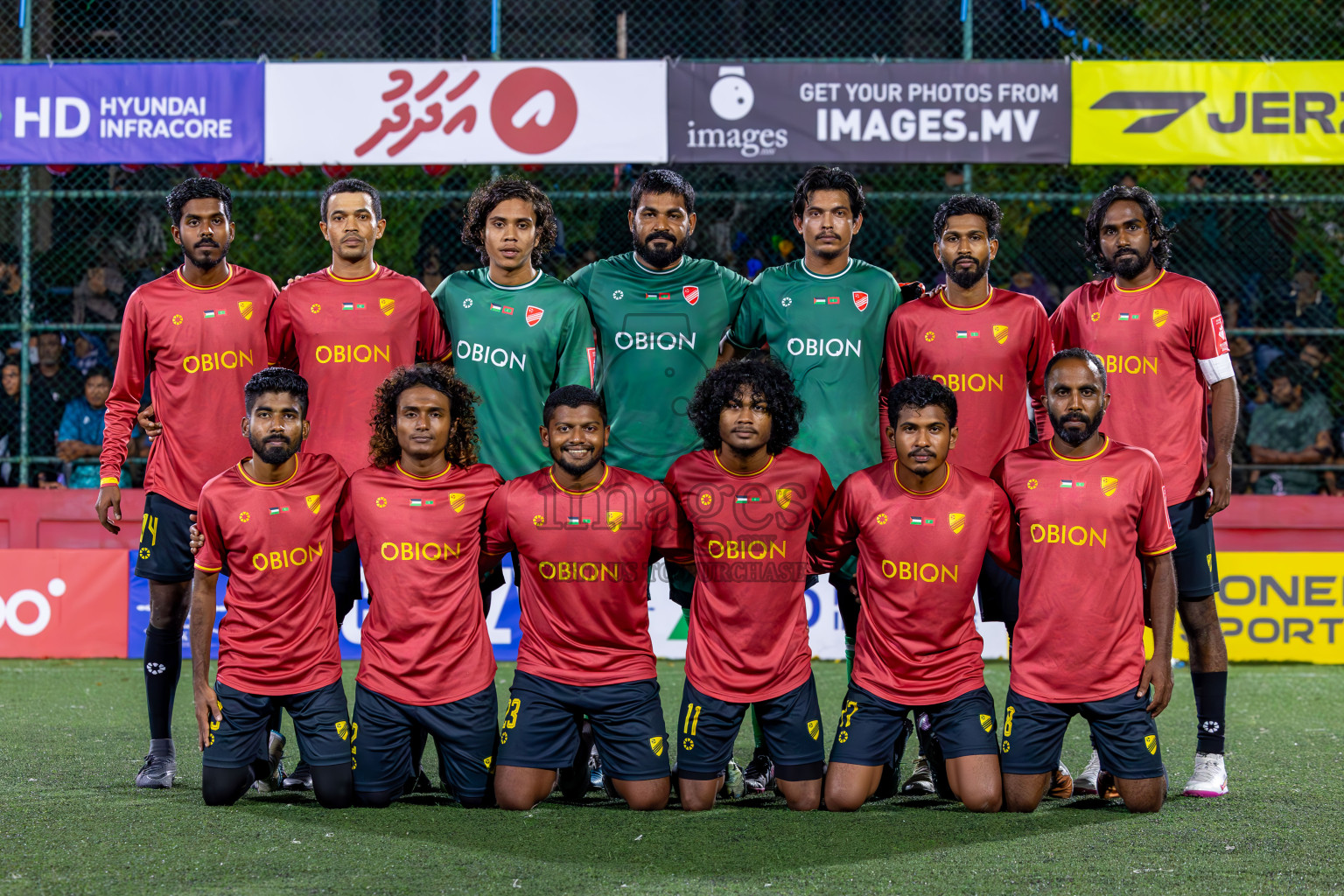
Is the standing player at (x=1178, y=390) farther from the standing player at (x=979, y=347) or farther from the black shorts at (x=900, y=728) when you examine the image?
the black shorts at (x=900, y=728)

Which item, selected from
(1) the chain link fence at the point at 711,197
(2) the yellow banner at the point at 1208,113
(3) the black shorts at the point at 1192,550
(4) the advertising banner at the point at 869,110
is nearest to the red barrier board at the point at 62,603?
(1) the chain link fence at the point at 711,197

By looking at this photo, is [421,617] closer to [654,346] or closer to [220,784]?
[220,784]

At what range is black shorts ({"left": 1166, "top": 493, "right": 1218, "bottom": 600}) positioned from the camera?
206 inches

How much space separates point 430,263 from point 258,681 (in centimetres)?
644

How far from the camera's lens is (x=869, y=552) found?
4.91m

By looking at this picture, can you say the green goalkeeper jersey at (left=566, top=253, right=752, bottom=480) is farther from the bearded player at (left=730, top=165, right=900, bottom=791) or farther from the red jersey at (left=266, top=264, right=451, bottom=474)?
the red jersey at (left=266, top=264, right=451, bottom=474)

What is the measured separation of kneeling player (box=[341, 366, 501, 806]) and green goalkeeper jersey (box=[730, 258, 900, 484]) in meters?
1.37

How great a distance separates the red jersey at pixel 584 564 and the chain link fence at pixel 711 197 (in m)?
5.20

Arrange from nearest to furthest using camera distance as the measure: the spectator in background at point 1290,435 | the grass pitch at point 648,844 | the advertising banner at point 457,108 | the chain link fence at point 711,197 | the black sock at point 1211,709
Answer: the grass pitch at point 648,844 < the black sock at point 1211,709 < the advertising banner at point 457,108 < the spectator in background at point 1290,435 < the chain link fence at point 711,197

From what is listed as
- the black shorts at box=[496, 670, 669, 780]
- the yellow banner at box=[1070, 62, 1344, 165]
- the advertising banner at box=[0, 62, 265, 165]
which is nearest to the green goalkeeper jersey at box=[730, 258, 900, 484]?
the black shorts at box=[496, 670, 669, 780]

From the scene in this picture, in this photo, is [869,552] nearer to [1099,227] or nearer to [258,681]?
[1099,227]

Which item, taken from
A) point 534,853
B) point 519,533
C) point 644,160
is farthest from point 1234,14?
point 534,853

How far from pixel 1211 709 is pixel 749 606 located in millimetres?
1858

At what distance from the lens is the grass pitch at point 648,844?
3748mm
